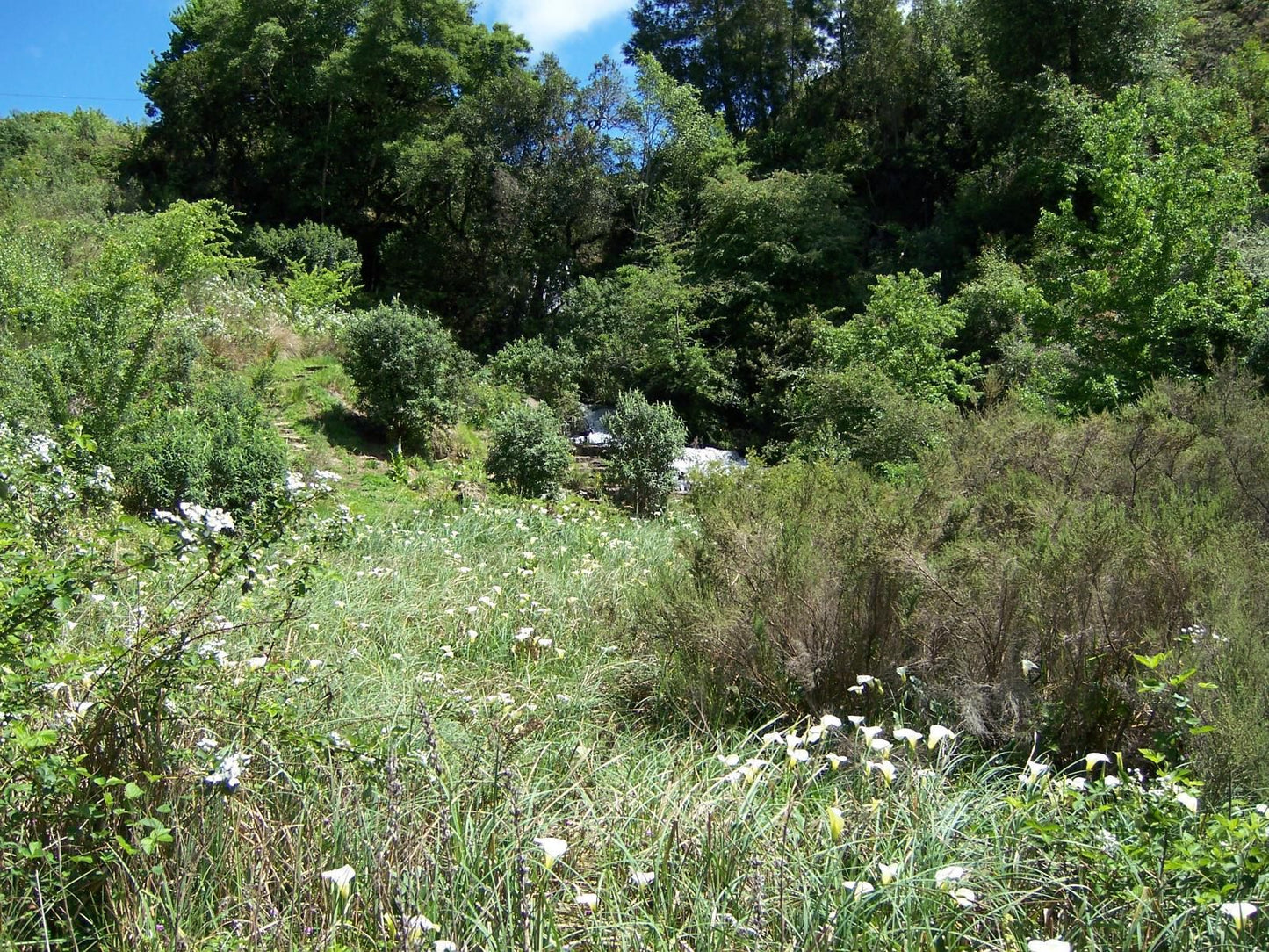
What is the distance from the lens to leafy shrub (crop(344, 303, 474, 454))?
36.5ft

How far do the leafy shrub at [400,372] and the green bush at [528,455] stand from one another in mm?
934

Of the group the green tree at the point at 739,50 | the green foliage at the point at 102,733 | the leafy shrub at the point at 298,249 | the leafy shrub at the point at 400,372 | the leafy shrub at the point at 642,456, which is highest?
the green tree at the point at 739,50

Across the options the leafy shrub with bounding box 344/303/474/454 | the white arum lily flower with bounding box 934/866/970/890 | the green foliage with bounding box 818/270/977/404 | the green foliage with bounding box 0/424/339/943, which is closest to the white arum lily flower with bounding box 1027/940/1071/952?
the white arum lily flower with bounding box 934/866/970/890

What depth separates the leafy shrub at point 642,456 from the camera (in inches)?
477

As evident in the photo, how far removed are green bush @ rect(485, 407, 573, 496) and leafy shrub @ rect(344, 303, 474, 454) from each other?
93 centimetres

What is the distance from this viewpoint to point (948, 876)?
6.56 feet

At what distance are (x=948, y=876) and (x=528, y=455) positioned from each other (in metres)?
9.23

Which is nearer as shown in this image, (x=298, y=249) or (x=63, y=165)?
(x=298, y=249)

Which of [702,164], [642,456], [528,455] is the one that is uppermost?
[702,164]

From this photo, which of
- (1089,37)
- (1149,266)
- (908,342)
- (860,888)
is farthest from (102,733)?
(1089,37)

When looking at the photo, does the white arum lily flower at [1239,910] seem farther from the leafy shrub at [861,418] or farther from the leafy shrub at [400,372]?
the leafy shrub at [400,372]

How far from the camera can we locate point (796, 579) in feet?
12.1

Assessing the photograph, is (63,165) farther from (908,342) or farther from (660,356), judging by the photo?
(908,342)

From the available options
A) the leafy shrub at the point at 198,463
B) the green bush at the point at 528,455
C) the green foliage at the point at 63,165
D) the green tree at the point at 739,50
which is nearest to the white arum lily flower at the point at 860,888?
the leafy shrub at the point at 198,463
